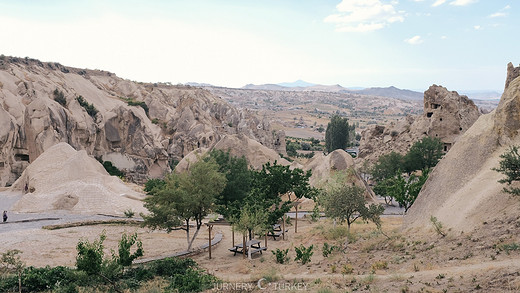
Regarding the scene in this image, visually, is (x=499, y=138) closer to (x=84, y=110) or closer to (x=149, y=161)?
(x=149, y=161)

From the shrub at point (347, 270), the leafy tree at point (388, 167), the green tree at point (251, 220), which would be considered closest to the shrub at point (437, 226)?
the shrub at point (347, 270)

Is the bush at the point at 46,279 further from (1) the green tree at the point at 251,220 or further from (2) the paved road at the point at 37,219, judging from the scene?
(2) the paved road at the point at 37,219

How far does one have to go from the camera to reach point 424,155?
2094 inches

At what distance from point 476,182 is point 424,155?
3463 centimetres

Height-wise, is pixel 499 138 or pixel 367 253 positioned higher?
pixel 499 138

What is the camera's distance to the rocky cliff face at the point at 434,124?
190 feet

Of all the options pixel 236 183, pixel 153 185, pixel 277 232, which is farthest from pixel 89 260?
pixel 153 185

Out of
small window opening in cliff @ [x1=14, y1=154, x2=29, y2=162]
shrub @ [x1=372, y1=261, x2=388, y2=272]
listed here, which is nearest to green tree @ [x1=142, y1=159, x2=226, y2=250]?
shrub @ [x1=372, y1=261, x2=388, y2=272]

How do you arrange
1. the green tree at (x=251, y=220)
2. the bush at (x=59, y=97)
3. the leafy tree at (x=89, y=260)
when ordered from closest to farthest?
the leafy tree at (x=89, y=260), the green tree at (x=251, y=220), the bush at (x=59, y=97)

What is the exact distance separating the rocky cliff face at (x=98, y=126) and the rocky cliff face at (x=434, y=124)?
25946 mm

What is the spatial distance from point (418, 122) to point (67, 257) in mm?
53323

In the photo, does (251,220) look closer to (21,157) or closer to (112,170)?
(21,157)

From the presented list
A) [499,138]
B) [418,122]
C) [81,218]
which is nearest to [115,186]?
[81,218]

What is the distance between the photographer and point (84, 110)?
63.3 m
